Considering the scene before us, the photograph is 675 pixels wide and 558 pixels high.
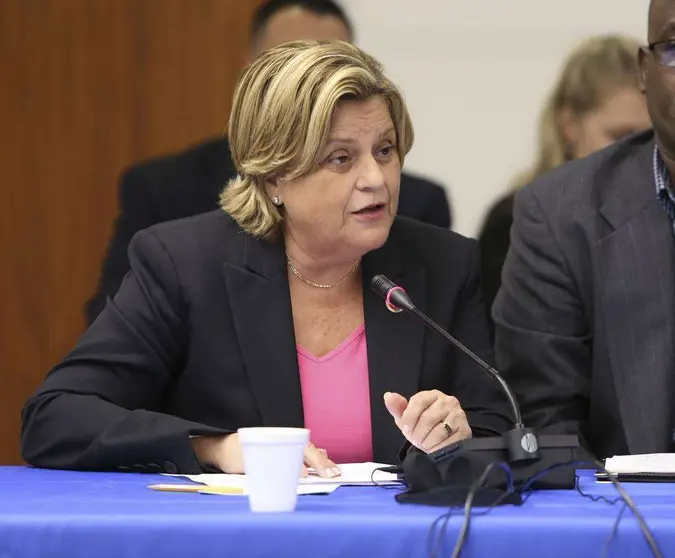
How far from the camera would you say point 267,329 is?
83.4 inches

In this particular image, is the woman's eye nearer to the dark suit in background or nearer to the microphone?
the microphone

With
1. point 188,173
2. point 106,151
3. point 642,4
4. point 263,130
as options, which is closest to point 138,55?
point 106,151

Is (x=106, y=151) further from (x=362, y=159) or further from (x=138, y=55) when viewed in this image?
(x=362, y=159)

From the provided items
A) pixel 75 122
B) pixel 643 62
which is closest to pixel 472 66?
pixel 75 122

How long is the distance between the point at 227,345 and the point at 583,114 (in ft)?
5.97

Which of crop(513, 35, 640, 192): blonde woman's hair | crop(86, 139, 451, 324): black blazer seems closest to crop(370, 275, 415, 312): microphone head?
crop(86, 139, 451, 324): black blazer

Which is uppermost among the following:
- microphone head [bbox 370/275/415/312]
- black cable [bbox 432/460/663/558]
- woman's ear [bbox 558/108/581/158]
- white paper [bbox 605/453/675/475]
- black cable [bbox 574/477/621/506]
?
woman's ear [bbox 558/108/581/158]

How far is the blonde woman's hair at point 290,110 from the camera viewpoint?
6.80 feet

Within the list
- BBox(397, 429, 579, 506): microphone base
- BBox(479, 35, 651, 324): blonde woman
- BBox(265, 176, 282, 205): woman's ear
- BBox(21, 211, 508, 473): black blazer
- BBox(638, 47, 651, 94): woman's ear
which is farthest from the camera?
BBox(479, 35, 651, 324): blonde woman

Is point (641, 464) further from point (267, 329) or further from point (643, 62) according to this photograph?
point (643, 62)

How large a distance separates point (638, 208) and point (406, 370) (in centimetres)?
62

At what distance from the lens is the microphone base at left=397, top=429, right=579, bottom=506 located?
1336 mm

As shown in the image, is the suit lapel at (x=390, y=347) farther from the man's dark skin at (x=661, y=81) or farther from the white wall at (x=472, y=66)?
the white wall at (x=472, y=66)

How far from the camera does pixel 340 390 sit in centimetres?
214
